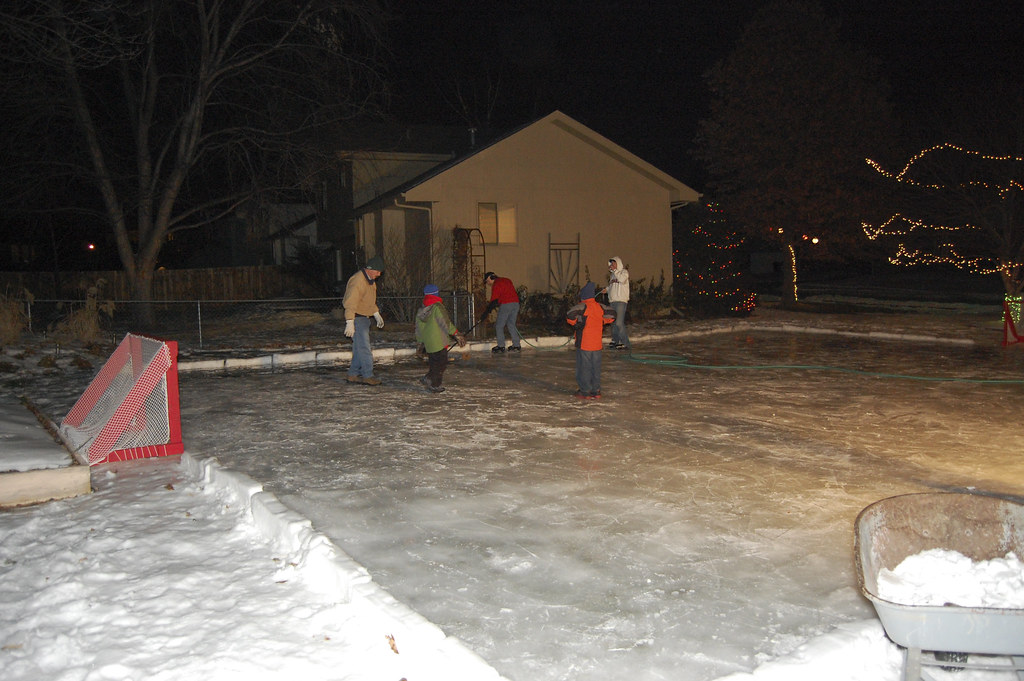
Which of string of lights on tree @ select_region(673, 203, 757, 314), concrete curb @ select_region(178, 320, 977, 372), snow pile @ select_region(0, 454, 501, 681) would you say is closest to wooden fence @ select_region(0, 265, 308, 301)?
string of lights on tree @ select_region(673, 203, 757, 314)

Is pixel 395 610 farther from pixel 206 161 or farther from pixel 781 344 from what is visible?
pixel 206 161

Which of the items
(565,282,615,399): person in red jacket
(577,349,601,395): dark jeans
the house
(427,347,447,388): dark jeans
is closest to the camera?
(565,282,615,399): person in red jacket

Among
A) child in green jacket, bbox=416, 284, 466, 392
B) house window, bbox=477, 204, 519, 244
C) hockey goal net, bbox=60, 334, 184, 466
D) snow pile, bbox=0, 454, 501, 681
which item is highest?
house window, bbox=477, 204, 519, 244

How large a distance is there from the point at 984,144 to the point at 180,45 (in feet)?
86.2

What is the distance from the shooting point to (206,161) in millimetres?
24203

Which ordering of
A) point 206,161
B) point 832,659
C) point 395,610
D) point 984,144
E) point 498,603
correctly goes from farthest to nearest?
point 984,144 → point 206,161 → point 498,603 → point 395,610 → point 832,659

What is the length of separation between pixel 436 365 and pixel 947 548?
828cm

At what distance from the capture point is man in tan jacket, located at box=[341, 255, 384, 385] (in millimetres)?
12000

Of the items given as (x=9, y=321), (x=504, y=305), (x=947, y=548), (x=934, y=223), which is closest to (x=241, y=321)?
(x=9, y=321)

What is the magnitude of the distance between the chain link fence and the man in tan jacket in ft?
13.9

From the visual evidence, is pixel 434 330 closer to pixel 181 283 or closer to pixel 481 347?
pixel 481 347

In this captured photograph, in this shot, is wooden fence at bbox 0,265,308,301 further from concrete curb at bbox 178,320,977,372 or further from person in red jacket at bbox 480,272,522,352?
person in red jacket at bbox 480,272,522,352

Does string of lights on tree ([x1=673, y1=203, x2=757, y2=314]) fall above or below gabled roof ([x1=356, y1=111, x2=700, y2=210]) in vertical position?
below

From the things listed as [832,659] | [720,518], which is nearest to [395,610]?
[832,659]
